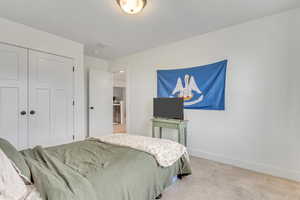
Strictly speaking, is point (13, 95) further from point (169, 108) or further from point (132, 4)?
point (169, 108)

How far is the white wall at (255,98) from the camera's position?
2.15 meters

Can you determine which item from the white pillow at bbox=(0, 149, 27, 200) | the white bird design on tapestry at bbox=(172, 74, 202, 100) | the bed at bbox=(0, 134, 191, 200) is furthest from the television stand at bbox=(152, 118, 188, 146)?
the white pillow at bbox=(0, 149, 27, 200)

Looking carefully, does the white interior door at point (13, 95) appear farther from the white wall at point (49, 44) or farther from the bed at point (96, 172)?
the bed at point (96, 172)

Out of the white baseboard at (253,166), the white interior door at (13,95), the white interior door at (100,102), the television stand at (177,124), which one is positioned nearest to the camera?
the white baseboard at (253,166)

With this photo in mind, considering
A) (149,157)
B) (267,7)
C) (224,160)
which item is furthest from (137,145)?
(267,7)

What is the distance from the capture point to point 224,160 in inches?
106

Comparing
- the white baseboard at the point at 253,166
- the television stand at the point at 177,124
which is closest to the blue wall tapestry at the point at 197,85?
the television stand at the point at 177,124

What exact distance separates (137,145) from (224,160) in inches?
70.8

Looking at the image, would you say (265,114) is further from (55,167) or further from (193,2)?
(55,167)

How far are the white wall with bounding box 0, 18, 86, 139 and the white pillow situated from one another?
7.90ft

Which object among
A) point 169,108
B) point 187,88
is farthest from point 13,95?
point 187,88

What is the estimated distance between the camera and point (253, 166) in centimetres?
242

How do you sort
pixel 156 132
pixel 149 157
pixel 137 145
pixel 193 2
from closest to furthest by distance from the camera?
pixel 149 157
pixel 137 145
pixel 193 2
pixel 156 132

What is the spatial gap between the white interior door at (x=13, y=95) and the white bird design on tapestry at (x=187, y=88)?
2.83m
